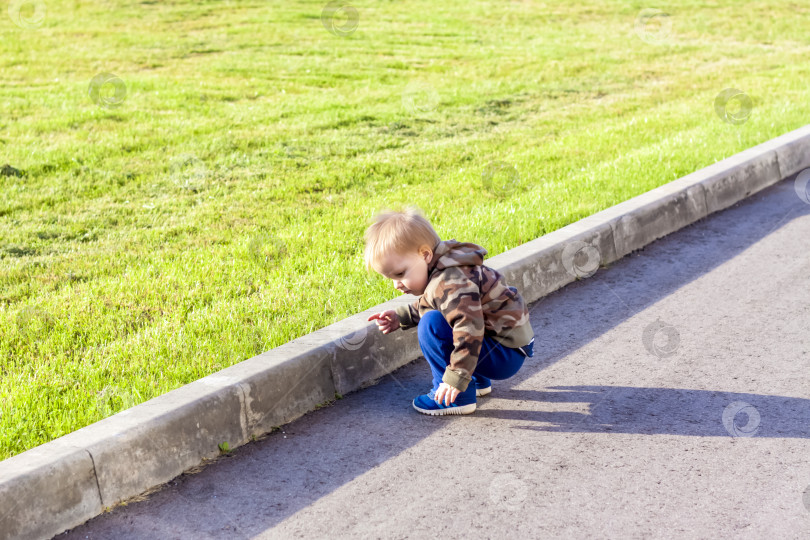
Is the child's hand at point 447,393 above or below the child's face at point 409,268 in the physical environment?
below

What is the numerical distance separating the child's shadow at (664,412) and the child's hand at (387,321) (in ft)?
1.71

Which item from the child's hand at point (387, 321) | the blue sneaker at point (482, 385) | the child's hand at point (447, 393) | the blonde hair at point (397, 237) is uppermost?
the blonde hair at point (397, 237)

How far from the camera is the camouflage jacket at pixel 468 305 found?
3.59 m

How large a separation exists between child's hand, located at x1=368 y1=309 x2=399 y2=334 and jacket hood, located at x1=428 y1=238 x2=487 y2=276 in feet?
1.02

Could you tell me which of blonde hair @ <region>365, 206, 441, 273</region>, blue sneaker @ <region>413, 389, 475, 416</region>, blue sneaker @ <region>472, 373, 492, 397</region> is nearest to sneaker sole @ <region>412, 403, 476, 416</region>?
blue sneaker @ <region>413, 389, 475, 416</region>

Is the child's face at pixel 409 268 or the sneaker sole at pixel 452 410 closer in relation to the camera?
the child's face at pixel 409 268

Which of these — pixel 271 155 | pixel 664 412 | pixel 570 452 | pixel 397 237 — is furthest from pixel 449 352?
pixel 271 155

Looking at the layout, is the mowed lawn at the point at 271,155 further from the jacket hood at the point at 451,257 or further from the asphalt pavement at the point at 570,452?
the jacket hood at the point at 451,257

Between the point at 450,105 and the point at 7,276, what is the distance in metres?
6.65

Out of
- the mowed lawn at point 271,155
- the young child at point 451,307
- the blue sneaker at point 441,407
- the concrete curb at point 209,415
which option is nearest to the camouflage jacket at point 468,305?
the young child at point 451,307

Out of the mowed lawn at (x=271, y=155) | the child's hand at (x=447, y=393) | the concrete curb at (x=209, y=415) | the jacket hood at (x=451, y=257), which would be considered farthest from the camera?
the mowed lawn at (x=271, y=155)

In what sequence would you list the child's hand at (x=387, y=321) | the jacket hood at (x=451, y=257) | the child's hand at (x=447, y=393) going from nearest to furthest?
the child's hand at (x=447, y=393) → the jacket hood at (x=451, y=257) → the child's hand at (x=387, y=321)

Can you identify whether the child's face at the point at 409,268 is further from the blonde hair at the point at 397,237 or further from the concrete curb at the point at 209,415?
the concrete curb at the point at 209,415

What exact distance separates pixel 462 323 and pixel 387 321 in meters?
0.45
